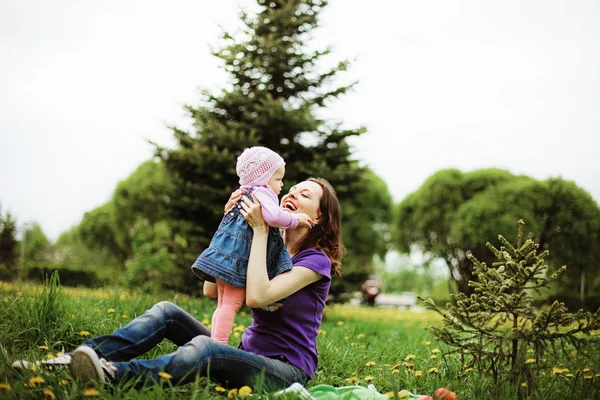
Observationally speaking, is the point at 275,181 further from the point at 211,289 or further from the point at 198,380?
the point at 198,380

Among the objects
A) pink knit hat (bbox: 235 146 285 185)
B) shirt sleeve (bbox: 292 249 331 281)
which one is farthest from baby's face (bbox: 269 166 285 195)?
shirt sleeve (bbox: 292 249 331 281)

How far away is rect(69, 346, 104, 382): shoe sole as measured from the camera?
227 cm

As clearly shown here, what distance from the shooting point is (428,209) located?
17.0m

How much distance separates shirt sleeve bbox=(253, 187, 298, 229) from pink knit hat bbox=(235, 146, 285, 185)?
109mm

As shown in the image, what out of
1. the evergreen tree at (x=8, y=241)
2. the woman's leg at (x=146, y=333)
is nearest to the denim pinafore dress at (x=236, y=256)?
the woman's leg at (x=146, y=333)

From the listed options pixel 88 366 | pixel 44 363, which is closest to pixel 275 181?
pixel 88 366

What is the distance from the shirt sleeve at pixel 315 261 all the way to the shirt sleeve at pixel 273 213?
176 mm

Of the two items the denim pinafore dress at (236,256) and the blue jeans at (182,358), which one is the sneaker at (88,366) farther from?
the denim pinafore dress at (236,256)

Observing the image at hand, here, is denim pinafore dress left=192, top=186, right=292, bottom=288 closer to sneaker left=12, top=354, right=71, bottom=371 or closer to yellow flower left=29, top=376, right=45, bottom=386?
sneaker left=12, top=354, right=71, bottom=371

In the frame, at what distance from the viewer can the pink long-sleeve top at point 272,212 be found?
2773mm

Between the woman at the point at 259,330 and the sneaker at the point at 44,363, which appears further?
the sneaker at the point at 44,363

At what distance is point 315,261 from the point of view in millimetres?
2852

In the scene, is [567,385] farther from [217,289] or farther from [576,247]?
[576,247]

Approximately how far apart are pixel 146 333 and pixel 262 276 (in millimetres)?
651
